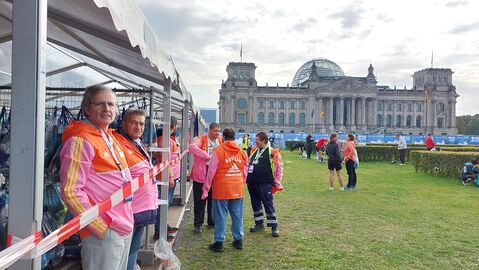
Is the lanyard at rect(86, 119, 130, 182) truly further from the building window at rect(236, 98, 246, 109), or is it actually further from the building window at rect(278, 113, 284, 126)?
the building window at rect(278, 113, 284, 126)

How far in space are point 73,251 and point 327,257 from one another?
140 inches

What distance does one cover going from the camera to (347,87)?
343 feet

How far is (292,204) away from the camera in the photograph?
1052cm

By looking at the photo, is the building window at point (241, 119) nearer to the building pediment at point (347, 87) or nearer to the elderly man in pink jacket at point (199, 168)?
the building pediment at point (347, 87)

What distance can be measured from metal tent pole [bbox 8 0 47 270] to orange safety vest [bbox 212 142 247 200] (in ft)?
14.8

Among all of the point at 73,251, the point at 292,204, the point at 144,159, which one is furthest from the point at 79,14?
the point at 292,204

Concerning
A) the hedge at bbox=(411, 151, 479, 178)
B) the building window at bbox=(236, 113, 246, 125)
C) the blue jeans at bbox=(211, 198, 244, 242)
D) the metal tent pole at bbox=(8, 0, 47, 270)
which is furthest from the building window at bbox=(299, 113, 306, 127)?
the metal tent pole at bbox=(8, 0, 47, 270)

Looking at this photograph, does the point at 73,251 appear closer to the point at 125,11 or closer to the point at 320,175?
the point at 125,11

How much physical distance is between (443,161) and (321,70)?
107799 mm

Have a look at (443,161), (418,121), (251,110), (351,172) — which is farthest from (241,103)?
(351,172)

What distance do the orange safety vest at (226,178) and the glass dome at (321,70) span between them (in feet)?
383

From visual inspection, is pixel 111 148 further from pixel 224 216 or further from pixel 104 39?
pixel 224 216

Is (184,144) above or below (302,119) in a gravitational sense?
below

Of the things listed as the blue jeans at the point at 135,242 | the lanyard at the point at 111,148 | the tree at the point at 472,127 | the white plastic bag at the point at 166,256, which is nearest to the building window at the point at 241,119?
the tree at the point at 472,127
